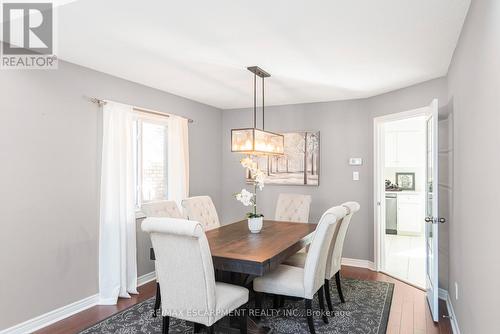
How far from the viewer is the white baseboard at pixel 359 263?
4.63 m

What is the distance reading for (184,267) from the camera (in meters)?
2.21

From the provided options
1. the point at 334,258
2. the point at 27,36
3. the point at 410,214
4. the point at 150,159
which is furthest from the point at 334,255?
the point at 410,214

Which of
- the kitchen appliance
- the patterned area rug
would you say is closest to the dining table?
the patterned area rug

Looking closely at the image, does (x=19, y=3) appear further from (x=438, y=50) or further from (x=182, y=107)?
(x=438, y=50)

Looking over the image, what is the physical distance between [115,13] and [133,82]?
182cm

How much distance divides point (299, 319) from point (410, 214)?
4.58m

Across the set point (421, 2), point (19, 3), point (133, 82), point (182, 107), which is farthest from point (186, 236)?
point (182, 107)

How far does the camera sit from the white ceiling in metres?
2.12

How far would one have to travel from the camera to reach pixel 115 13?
219 cm

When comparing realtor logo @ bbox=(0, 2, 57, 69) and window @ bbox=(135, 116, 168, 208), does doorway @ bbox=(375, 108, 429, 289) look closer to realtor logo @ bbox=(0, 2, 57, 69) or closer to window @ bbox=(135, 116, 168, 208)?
window @ bbox=(135, 116, 168, 208)

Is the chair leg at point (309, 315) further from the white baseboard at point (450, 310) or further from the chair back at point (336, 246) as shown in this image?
the white baseboard at point (450, 310)

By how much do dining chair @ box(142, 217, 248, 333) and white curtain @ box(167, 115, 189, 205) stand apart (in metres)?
2.14

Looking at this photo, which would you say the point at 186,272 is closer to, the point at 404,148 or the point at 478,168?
the point at 478,168

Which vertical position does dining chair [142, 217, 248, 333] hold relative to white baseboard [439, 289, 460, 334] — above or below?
above
